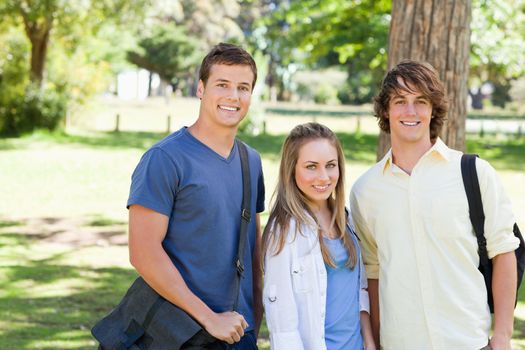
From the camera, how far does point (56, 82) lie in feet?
89.2

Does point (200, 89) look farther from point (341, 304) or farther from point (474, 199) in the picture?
point (474, 199)

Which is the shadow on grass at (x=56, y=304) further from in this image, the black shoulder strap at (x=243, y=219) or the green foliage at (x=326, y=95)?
the green foliage at (x=326, y=95)

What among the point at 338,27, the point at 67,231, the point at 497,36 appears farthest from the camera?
the point at 338,27

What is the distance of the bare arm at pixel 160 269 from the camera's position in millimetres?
3102

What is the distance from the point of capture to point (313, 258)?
3242 mm

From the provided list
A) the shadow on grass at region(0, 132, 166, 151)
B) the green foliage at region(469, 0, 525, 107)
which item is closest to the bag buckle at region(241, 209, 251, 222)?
the green foliage at region(469, 0, 525, 107)

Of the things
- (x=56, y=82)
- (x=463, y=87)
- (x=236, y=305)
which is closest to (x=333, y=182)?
(x=236, y=305)

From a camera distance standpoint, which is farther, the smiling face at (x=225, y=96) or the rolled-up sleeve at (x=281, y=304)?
the smiling face at (x=225, y=96)

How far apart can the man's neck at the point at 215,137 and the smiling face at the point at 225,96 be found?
24mm

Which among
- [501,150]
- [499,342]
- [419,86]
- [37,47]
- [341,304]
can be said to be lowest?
[501,150]

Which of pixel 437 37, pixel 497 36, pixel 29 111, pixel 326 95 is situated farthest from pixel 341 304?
pixel 326 95

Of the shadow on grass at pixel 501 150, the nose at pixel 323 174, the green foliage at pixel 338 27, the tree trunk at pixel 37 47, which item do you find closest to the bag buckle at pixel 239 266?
the nose at pixel 323 174

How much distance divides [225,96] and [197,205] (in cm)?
47

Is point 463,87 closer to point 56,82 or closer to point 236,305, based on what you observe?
point 236,305
